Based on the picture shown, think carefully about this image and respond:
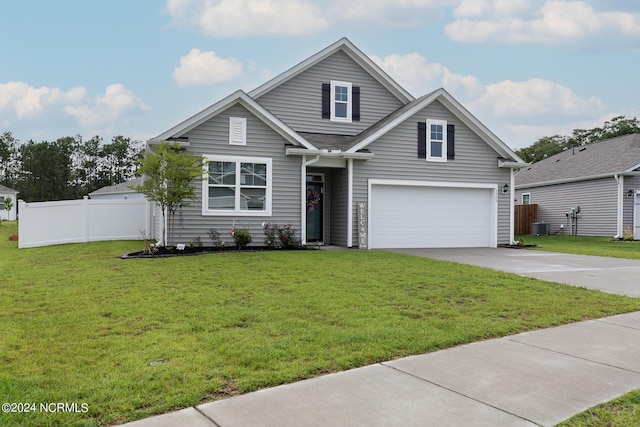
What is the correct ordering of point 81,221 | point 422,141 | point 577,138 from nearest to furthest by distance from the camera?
point 422,141
point 81,221
point 577,138

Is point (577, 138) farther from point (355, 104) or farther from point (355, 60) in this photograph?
point (355, 104)

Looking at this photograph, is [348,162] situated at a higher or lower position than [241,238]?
higher

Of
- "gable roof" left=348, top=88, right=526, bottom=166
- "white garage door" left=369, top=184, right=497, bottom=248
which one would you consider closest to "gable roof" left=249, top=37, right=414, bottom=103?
"gable roof" left=348, top=88, right=526, bottom=166

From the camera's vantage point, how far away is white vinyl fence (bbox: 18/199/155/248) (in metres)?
16.2

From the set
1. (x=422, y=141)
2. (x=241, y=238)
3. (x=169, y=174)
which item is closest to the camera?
(x=169, y=174)

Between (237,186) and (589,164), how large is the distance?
64.3 feet

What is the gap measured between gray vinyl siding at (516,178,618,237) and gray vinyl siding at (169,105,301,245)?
1597 centimetres

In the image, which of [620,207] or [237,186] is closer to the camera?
[237,186]

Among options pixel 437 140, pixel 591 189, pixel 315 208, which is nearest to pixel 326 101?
pixel 315 208

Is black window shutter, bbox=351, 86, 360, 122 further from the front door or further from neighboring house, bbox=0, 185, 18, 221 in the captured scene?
neighboring house, bbox=0, 185, 18, 221

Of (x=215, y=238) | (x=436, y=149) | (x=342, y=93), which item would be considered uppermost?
(x=342, y=93)

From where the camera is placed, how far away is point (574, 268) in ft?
36.8

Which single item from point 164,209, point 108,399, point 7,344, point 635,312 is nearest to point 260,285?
point 7,344

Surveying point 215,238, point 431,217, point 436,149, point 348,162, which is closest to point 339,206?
point 348,162
